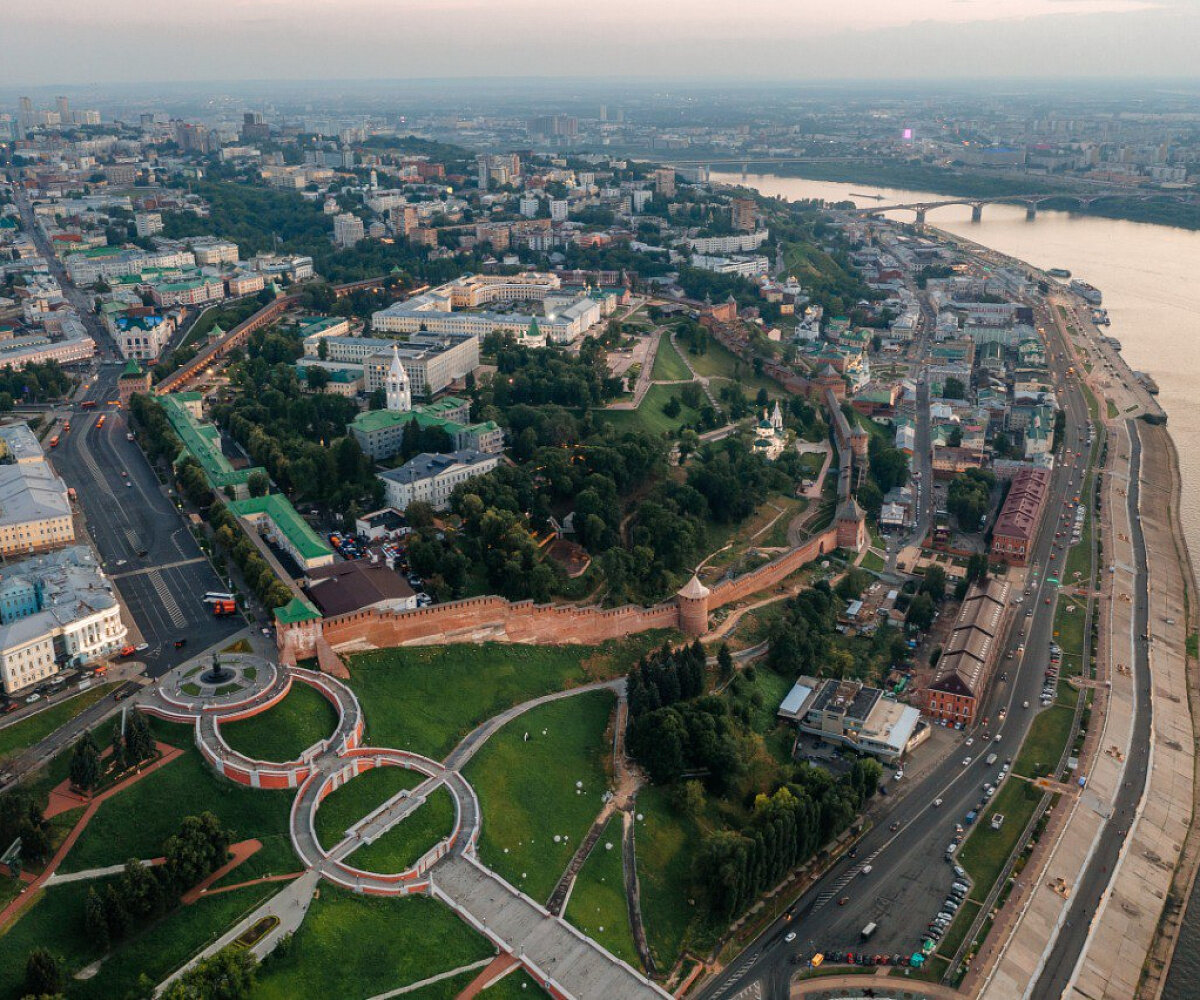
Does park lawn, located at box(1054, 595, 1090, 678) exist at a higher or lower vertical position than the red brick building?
lower

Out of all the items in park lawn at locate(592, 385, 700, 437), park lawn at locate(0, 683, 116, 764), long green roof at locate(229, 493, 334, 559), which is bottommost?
park lawn at locate(592, 385, 700, 437)

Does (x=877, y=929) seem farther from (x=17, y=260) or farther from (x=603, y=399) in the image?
(x=17, y=260)

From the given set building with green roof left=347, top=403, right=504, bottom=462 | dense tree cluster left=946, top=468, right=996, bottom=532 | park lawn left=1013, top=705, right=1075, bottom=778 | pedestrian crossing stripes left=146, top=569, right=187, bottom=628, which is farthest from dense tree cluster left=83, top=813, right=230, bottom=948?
dense tree cluster left=946, top=468, right=996, bottom=532

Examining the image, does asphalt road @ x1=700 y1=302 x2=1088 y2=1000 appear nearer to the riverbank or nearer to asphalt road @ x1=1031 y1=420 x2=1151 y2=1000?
asphalt road @ x1=1031 y1=420 x2=1151 y2=1000

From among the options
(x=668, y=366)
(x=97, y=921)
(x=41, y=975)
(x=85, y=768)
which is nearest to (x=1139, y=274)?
(x=668, y=366)

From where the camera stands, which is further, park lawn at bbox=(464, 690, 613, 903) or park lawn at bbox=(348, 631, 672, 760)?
park lawn at bbox=(348, 631, 672, 760)

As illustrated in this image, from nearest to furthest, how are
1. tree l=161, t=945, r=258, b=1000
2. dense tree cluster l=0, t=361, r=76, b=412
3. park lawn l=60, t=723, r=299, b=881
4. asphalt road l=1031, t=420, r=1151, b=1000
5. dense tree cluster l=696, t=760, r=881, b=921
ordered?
tree l=161, t=945, r=258, b=1000, park lawn l=60, t=723, r=299, b=881, asphalt road l=1031, t=420, r=1151, b=1000, dense tree cluster l=696, t=760, r=881, b=921, dense tree cluster l=0, t=361, r=76, b=412

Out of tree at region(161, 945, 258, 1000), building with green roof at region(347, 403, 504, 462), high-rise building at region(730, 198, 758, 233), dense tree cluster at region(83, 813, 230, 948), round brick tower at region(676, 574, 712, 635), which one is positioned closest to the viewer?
tree at region(161, 945, 258, 1000)
